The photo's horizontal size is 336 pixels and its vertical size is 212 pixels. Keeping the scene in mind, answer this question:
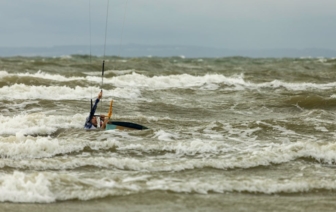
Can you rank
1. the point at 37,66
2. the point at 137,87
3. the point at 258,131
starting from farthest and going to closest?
the point at 37,66, the point at 137,87, the point at 258,131

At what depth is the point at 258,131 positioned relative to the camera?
42.2 ft

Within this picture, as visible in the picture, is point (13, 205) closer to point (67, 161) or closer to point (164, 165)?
point (67, 161)

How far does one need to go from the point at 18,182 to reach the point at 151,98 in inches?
519

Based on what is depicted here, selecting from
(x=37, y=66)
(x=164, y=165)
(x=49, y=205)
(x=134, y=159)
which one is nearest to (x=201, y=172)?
(x=164, y=165)

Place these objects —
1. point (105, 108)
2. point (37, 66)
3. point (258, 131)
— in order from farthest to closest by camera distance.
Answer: point (37, 66) → point (105, 108) → point (258, 131)

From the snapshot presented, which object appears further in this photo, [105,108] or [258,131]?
[105,108]

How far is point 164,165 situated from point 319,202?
2809mm

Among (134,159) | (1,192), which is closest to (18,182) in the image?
(1,192)

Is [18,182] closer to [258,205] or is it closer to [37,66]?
[258,205]

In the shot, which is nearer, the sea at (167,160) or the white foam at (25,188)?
the white foam at (25,188)

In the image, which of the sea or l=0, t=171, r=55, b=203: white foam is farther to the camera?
the sea

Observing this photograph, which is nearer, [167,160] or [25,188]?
[25,188]

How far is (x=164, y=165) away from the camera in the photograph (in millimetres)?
8914

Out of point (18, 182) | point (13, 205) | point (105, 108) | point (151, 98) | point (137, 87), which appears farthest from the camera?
point (137, 87)
